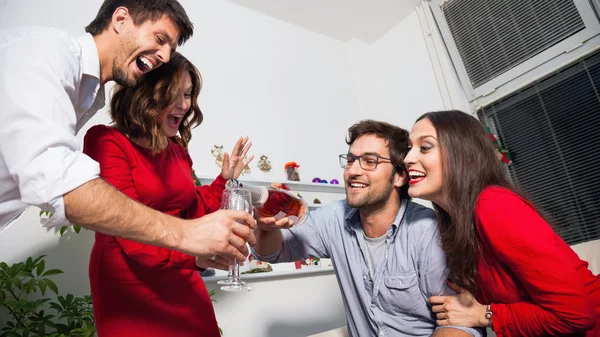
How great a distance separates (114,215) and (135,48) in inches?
25.3

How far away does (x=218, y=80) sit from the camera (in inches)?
114

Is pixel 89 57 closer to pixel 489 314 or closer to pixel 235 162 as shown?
pixel 235 162

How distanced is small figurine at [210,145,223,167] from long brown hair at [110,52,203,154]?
1295 mm

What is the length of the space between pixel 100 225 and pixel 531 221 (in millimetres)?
1104

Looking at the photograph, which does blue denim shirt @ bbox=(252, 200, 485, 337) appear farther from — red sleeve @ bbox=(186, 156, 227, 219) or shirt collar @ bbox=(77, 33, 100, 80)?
shirt collar @ bbox=(77, 33, 100, 80)

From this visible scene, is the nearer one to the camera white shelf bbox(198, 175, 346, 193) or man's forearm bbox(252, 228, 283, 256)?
man's forearm bbox(252, 228, 283, 256)

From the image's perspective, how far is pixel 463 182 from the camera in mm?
1223

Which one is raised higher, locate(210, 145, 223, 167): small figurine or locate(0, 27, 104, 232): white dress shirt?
locate(210, 145, 223, 167): small figurine

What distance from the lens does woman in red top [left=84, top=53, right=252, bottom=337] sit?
3.43ft

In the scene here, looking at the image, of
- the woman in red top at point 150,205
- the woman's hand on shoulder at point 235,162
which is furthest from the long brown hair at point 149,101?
the woman's hand on shoulder at point 235,162

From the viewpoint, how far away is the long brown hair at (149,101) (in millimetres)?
1228

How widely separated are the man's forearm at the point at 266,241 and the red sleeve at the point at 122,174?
46 centimetres

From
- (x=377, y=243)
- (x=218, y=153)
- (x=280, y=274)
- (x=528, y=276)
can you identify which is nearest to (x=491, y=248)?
(x=528, y=276)

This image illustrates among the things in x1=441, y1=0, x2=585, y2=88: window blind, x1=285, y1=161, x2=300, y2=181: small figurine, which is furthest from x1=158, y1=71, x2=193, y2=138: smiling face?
x1=441, y1=0, x2=585, y2=88: window blind
